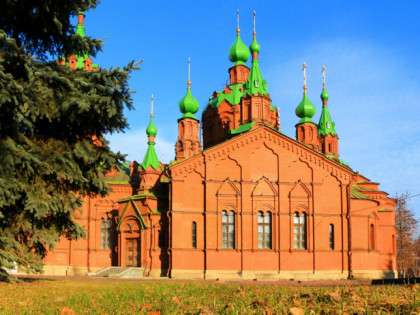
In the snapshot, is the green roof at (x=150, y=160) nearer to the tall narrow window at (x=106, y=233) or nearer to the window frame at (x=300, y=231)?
the tall narrow window at (x=106, y=233)

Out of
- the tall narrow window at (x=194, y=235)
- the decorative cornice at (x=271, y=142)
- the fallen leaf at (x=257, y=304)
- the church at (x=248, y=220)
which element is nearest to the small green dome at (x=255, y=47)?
the church at (x=248, y=220)

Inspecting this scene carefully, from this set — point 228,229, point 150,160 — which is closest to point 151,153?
point 150,160

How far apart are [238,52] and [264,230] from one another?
62.7ft

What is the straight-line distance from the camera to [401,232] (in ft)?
171

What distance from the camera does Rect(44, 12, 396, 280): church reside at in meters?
31.3

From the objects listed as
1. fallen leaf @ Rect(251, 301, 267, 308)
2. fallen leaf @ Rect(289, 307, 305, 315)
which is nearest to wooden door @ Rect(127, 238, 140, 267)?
fallen leaf @ Rect(251, 301, 267, 308)

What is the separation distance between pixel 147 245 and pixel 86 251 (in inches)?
236

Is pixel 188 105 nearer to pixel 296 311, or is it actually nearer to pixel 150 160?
pixel 150 160

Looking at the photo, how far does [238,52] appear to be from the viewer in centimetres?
4394

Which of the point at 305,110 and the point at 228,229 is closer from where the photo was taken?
the point at 228,229

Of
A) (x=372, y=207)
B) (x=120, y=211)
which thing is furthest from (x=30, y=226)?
(x=372, y=207)

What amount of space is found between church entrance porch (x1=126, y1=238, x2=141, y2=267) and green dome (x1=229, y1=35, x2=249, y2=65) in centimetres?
2022

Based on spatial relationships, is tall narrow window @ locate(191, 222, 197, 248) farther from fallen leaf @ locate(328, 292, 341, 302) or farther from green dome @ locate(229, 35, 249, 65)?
fallen leaf @ locate(328, 292, 341, 302)

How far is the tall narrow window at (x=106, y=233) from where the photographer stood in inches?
1428
